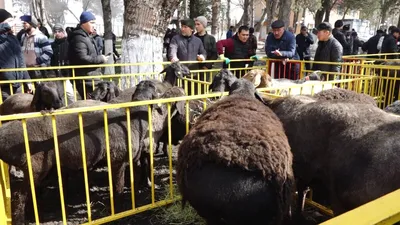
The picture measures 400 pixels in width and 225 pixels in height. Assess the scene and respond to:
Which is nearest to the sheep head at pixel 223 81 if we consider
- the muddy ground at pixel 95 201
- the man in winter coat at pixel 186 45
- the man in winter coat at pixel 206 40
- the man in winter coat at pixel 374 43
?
the muddy ground at pixel 95 201

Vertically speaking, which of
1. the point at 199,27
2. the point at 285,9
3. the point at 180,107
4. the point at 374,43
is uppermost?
the point at 285,9

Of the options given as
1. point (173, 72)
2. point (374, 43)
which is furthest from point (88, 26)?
point (374, 43)

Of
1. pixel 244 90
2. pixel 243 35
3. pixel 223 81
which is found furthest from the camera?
pixel 243 35

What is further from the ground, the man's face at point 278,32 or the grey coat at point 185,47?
the man's face at point 278,32

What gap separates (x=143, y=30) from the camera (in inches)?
296

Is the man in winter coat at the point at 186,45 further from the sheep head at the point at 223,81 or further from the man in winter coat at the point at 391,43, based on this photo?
the man in winter coat at the point at 391,43

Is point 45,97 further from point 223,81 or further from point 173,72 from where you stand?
point 223,81

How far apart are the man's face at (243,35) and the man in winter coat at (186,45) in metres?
1.21

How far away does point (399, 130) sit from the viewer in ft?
8.82

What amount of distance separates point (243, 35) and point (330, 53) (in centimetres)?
215

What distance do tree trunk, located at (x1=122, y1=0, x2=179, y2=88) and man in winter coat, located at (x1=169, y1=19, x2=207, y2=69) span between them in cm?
42

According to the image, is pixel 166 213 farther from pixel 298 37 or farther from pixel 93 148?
pixel 298 37

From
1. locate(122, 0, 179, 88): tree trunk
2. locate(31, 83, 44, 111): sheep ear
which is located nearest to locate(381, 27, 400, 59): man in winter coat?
locate(122, 0, 179, 88): tree trunk

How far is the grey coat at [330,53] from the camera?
23.4ft
